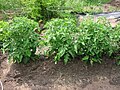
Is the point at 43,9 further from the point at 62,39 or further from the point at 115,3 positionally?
the point at 115,3

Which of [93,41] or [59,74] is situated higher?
[93,41]

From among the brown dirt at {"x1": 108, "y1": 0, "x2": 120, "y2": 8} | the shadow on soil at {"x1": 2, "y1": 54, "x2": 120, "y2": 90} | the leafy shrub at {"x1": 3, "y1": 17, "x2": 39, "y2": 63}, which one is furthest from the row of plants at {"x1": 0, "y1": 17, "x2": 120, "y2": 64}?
the brown dirt at {"x1": 108, "y1": 0, "x2": 120, "y2": 8}

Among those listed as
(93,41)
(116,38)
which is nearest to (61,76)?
(93,41)

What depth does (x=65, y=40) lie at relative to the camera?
11.4ft

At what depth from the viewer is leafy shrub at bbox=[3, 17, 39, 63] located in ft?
11.8

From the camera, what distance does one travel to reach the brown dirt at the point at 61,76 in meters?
3.46

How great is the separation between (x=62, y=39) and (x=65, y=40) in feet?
0.14

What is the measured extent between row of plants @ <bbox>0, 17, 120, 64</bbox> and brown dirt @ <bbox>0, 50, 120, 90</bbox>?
0.39ft

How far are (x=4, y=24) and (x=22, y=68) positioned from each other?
26.4 inches

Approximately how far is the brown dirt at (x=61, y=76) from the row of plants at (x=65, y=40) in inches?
4.7

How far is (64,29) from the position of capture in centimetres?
350

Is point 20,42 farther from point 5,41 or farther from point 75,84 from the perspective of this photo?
point 75,84

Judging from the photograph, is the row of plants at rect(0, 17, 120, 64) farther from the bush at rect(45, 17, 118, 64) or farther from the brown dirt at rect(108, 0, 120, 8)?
the brown dirt at rect(108, 0, 120, 8)

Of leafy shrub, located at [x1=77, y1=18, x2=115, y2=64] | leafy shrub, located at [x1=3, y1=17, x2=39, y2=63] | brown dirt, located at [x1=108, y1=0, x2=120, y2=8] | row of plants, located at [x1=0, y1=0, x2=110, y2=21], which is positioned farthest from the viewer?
brown dirt, located at [x1=108, y1=0, x2=120, y2=8]
